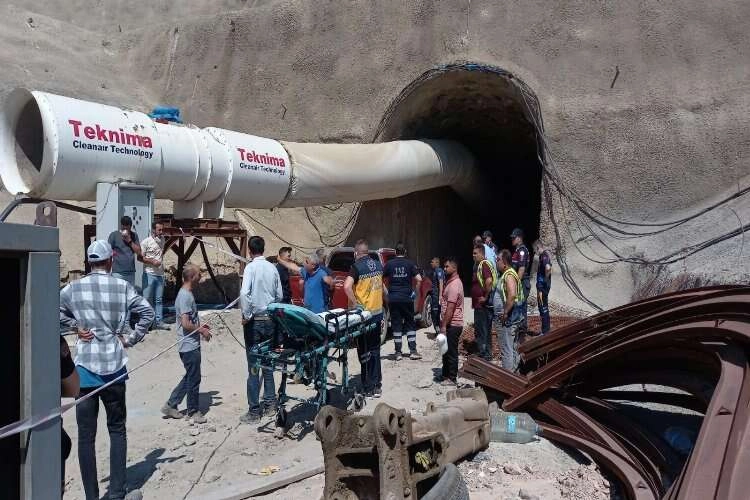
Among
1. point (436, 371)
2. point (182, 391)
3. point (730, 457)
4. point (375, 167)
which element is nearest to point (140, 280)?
point (182, 391)

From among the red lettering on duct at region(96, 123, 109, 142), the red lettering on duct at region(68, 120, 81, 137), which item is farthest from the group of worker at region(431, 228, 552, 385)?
the red lettering on duct at region(68, 120, 81, 137)

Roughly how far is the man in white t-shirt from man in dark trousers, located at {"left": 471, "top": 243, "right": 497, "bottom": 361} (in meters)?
4.41

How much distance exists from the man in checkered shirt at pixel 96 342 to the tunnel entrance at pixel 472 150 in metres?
11.5

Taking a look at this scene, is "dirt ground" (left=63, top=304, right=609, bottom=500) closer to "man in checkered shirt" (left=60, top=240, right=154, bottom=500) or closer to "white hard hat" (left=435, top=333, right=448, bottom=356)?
"white hard hat" (left=435, top=333, right=448, bottom=356)

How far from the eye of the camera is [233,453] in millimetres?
6117

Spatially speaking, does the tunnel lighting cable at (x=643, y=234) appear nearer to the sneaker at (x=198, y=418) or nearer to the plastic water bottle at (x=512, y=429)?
the plastic water bottle at (x=512, y=429)

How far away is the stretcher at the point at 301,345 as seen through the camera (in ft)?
20.6

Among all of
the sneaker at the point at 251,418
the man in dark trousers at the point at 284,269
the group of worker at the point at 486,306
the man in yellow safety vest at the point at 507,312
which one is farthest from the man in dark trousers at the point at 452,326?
the sneaker at the point at 251,418

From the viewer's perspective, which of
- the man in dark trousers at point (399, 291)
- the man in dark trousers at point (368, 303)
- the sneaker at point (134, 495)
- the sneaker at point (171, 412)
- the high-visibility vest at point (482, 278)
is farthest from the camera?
the man in dark trousers at point (399, 291)

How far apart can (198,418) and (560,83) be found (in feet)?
39.8

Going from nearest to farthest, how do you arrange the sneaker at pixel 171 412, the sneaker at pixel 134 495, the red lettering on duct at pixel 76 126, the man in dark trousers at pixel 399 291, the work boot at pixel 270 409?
1. the sneaker at pixel 134 495
2. the sneaker at pixel 171 412
3. the work boot at pixel 270 409
4. the red lettering on duct at pixel 76 126
5. the man in dark trousers at pixel 399 291

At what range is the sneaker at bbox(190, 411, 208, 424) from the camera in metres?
6.80

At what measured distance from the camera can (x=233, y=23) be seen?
65.2ft

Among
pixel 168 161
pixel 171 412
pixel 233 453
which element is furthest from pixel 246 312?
pixel 168 161
